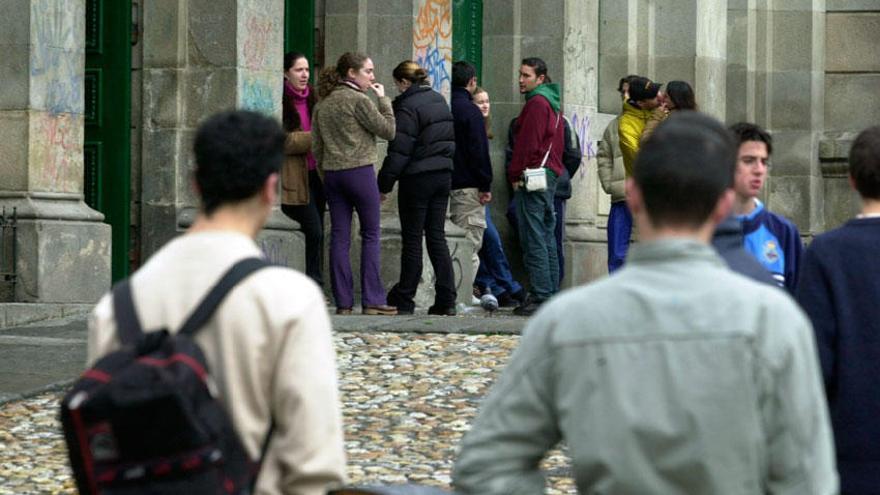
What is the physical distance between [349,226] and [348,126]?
74cm

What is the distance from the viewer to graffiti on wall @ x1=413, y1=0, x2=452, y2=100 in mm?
18125

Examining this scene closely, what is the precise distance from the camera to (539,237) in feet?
57.7

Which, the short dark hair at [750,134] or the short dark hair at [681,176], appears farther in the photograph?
the short dark hair at [750,134]

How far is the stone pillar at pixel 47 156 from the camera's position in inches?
568

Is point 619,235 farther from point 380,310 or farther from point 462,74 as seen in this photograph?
point 462,74

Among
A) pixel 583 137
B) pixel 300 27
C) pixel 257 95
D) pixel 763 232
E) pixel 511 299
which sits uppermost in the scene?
pixel 300 27

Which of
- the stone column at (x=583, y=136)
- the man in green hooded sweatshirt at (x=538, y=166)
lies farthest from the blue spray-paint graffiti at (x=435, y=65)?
the stone column at (x=583, y=136)

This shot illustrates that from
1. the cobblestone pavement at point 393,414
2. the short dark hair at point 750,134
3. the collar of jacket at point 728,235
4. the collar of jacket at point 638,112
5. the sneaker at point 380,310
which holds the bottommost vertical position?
the cobblestone pavement at point 393,414

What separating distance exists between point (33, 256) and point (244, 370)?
1059cm

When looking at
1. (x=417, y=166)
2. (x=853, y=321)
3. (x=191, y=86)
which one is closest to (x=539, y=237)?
(x=417, y=166)

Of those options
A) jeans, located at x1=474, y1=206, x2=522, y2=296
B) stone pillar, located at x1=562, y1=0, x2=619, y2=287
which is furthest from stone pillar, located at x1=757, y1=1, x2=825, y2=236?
jeans, located at x1=474, y1=206, x2=522, y2=296

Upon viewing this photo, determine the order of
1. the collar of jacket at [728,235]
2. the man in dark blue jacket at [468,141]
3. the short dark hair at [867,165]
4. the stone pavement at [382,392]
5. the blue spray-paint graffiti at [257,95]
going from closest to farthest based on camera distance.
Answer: the collar of jacket at [728,235] → the short dark hair at [867,165] → the stone pavement at [382,392] → the blue spray-paint graffiti at [257,95] → the man in dark blue jacket at [468,141]

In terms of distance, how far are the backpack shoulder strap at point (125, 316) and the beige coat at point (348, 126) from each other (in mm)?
10633

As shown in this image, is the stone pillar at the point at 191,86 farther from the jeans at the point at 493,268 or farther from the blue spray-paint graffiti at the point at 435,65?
the jeans at the point at 493,268
